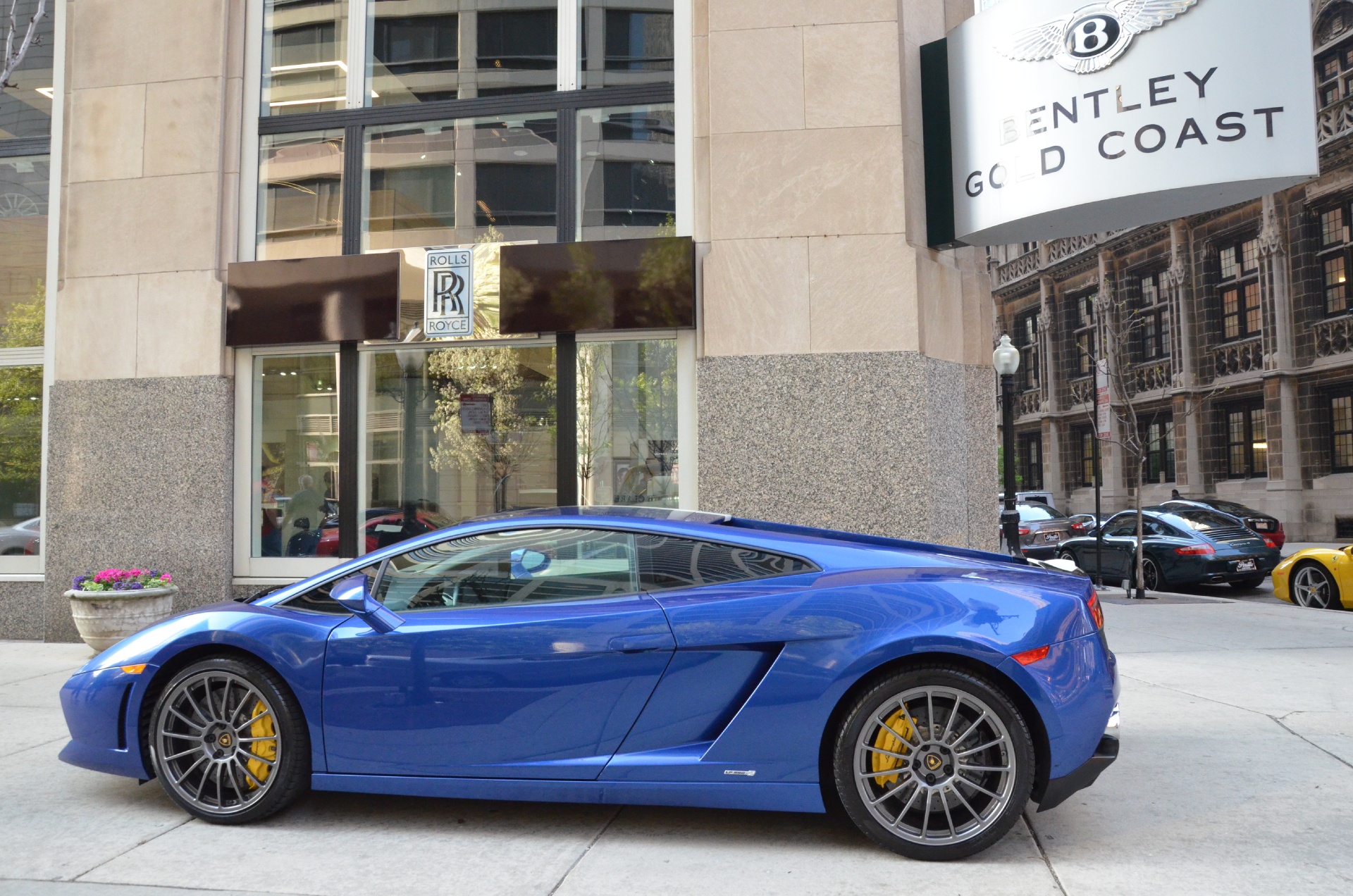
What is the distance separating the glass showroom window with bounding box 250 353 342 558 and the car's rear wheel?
12.2 metres

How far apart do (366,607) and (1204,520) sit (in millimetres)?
16139

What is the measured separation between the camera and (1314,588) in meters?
13.7

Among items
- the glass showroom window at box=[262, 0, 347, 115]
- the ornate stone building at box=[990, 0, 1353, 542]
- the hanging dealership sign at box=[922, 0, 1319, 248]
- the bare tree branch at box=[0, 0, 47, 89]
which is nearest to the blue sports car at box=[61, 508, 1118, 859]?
the hanging dealership sign at box=[922, 0, 1319, 248]

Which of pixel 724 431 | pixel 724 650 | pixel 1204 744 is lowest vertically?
pixel 1204 744

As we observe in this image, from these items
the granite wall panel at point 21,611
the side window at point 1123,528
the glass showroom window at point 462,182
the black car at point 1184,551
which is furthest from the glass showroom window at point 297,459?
the side window at point 1123,528

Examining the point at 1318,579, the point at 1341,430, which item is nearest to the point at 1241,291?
the point at 1341,430

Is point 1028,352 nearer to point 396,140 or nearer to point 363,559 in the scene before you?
point 396,140

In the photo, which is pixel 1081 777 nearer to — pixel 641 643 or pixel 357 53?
pixel 641 643

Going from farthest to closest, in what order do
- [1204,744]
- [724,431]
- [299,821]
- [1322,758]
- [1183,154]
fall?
[724,431] → [1183,154] → [1204,744] → [1322,758] → [299,821]

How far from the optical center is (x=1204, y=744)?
18.9 feet

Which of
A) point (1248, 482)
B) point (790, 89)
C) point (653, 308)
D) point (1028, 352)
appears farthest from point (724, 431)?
point (1028, 352)

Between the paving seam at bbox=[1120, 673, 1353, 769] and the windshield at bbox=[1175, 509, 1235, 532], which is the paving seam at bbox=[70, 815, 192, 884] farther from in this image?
the windshield at bbox=[1175, 509, 1235, 532]

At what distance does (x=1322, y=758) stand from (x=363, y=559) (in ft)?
16.0

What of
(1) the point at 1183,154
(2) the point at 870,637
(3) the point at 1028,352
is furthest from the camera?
(3) the point at 1028,352
